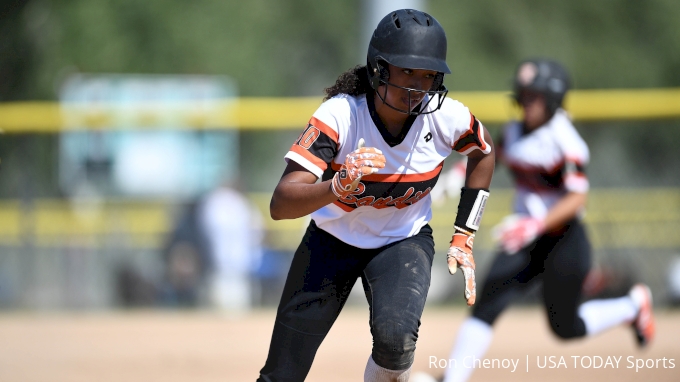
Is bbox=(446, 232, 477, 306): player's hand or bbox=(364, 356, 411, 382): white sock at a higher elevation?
bbox=(446, 232, 477, 306): player's hand

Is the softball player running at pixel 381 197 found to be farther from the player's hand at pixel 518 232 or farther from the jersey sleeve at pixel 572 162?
the jersey sleeve at pixel 572 162

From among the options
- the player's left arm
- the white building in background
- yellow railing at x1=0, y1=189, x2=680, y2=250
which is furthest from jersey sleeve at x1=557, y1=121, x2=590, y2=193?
the white building in background

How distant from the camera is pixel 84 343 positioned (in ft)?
23.9

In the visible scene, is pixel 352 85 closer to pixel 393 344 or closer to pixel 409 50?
pixel 409 50

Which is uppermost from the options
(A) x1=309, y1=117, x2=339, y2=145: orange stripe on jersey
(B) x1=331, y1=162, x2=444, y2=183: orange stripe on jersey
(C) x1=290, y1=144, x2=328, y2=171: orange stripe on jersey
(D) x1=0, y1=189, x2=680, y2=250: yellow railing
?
(A) x1=309, y1=117, x2=339, y2=145: orange stripe on jersey

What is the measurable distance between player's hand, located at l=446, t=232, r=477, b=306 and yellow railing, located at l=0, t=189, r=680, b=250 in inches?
248

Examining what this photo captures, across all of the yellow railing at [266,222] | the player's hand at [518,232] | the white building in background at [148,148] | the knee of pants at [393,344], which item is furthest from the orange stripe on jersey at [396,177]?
the white building in background at [148,148]

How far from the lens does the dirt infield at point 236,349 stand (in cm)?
586

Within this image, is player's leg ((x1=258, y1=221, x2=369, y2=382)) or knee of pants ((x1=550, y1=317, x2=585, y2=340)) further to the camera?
knee of pants ((x1=550, y1=317, x2=585, y2=340))

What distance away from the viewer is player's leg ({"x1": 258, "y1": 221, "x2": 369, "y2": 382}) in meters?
3.46

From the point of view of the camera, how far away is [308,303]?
350cm

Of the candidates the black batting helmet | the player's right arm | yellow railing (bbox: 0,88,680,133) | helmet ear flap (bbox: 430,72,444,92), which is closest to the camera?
the player's right arm

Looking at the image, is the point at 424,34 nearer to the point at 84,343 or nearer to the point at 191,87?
the point at 84,343

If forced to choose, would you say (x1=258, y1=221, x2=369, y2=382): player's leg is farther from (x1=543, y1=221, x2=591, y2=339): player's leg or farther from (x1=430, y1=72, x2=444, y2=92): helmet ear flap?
(x1=543, y1=221, x2=591, y2=339): player's leg
